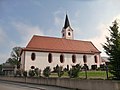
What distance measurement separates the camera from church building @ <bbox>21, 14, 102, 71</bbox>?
161 ft

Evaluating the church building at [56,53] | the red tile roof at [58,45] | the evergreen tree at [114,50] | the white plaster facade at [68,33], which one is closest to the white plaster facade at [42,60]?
the church building at [56,53]

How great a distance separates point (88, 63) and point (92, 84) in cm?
4414

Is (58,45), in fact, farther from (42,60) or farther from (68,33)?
(68,33)

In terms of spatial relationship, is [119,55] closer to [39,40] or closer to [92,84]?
[92,84]

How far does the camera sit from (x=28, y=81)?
30.1 metres

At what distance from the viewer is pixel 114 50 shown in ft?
41.3

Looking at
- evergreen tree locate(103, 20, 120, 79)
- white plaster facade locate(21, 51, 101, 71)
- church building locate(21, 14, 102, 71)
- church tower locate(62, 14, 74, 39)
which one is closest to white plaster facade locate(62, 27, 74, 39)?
church tower locate(62, 14, 74, 39)

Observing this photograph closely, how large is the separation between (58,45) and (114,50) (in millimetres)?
42318

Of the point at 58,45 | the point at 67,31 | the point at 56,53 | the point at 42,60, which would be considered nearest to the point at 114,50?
the point at 42,60

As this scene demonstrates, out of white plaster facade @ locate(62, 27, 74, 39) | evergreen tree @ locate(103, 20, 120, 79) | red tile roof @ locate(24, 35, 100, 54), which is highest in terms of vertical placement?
white plaster facade @ locate(62, 27, 74, 39)

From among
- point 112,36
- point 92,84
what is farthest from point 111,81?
point 112,36

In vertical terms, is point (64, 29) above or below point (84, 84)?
above

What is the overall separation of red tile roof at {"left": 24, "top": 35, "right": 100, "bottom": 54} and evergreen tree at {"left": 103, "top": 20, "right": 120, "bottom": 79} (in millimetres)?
37140

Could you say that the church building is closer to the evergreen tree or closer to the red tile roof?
the red tile roof
